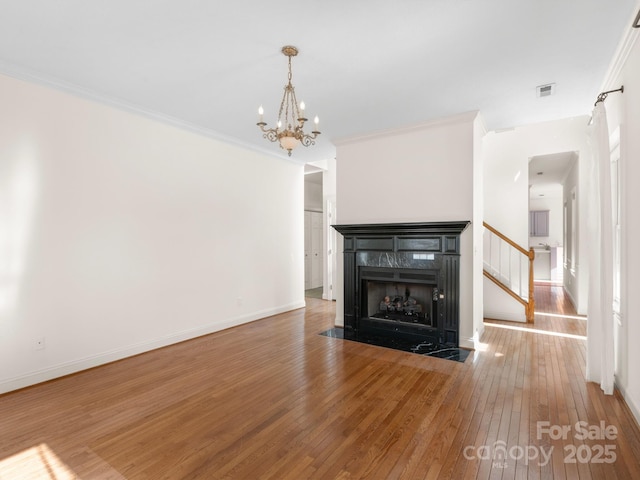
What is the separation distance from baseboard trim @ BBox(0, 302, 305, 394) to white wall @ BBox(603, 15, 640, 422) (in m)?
4.56

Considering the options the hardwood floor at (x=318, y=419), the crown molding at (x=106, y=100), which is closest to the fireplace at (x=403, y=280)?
the hardwood floor at (x=318, y=419)

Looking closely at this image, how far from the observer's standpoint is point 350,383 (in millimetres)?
3096

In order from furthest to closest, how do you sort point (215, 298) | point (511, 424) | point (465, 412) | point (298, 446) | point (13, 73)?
1. point (215, 298)
2. point (13, 73)
3. point (465, 412)
4. point (511, 424)
5. point (298, 446)

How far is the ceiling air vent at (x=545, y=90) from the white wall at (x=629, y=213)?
0.49 metres

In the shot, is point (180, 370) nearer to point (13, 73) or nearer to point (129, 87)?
point (129, 87)

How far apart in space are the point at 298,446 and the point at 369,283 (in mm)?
2959

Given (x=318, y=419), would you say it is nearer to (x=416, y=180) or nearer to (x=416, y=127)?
(x=416, y=180)

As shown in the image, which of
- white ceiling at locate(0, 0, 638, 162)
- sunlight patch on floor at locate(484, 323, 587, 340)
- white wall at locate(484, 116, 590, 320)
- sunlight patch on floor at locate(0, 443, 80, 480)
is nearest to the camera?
sunlight patch on floor at locate(0, 443, 80, 480)

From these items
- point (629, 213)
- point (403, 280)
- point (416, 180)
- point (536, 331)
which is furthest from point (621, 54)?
point (536, 331)

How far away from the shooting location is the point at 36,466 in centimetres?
201

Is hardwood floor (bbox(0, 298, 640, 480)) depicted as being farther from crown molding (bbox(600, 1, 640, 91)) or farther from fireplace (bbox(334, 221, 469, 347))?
crown molding (bbox(600, 1, 640, 91))

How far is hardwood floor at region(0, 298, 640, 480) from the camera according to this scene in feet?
6.49

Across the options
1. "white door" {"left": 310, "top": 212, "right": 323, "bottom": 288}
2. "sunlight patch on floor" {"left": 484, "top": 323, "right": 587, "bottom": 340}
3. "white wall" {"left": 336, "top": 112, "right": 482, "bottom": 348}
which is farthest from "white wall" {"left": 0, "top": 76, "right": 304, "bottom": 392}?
"sunlight patch on floor" {"left": 484, "top": 323, "right": 587, "bottom": 340}

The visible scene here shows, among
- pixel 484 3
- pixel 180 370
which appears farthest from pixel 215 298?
pixel 484 3
